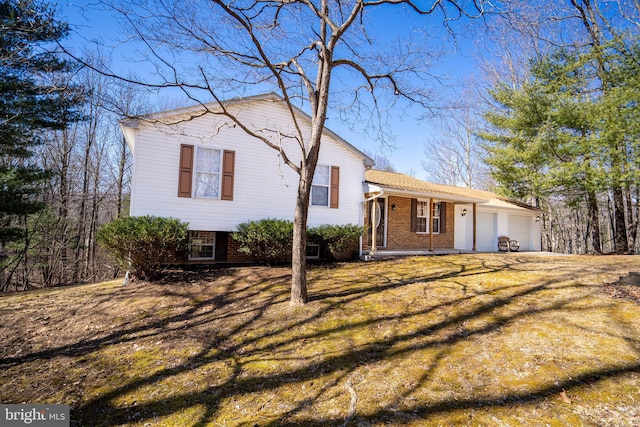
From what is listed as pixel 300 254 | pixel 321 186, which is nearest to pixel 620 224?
pixel 321 186

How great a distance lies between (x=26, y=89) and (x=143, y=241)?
11.9 feet

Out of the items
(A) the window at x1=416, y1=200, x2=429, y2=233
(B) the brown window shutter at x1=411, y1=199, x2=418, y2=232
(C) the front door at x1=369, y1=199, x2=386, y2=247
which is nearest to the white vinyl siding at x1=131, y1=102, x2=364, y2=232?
(C) the front door at x1=369, y1=199, x2=386, y2=247

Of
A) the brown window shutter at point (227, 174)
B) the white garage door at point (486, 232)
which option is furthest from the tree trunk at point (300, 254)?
the white garage door at point (486, 232)

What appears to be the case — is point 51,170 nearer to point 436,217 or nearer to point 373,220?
point 373,220

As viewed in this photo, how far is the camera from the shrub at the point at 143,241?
7.30m

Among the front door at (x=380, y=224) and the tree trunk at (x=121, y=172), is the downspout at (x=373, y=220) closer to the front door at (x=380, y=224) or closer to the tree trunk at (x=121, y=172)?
the front door at (x=380, y=224)

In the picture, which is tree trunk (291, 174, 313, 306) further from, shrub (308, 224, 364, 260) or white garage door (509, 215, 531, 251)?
white garage door (509, 215, 531, 251)

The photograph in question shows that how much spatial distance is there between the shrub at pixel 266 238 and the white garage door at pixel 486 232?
1119 centimetres

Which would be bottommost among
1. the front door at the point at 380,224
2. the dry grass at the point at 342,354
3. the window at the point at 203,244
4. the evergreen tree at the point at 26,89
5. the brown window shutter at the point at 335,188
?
the dry grass at the point at 342,354

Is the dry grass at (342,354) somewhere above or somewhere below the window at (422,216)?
below

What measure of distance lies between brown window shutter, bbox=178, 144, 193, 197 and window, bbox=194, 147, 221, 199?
232 millimetres

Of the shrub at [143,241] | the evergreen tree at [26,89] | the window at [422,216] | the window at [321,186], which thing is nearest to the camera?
the evergreen tree at [26,89]

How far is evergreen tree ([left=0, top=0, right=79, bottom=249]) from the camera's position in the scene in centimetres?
471

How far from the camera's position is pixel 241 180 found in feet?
32.5
